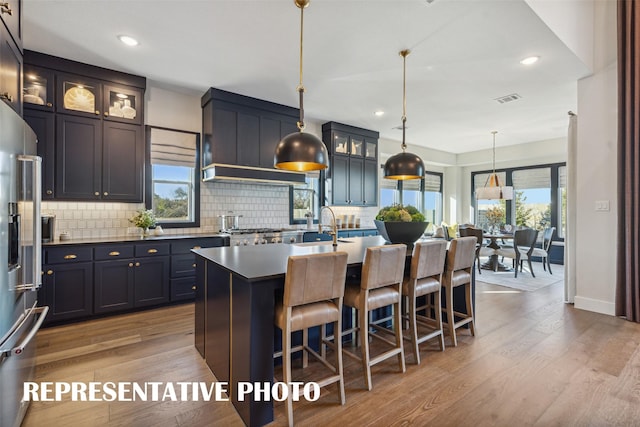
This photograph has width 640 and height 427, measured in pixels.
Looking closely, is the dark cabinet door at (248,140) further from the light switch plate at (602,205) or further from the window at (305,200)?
the light switch plate at (602,205)

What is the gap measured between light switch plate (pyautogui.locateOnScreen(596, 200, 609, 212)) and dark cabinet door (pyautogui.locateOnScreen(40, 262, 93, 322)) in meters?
5.98

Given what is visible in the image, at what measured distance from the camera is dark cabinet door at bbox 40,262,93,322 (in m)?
3.16

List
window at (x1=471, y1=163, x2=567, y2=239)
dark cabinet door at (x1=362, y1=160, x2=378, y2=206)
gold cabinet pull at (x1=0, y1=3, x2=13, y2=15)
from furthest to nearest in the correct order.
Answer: window at (x1=471, y1=163, x2=567, y2=239) < dark cabinet door at (x1=362, y1=160, x2=378, y2=206) < gold cabinet pull at (x1=0, y1=3, x2=13, y2=15)

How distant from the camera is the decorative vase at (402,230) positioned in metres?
2.99

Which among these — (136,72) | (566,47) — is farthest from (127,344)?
(566,47)

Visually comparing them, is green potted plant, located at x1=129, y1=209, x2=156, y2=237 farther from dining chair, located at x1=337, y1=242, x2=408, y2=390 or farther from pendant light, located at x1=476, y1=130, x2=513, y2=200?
pendant light, located at x1=476, y1=130, x2=513, y2=200

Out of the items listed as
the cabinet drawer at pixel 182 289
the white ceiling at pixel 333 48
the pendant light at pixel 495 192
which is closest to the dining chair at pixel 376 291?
the white ceiling at pixel 333 48

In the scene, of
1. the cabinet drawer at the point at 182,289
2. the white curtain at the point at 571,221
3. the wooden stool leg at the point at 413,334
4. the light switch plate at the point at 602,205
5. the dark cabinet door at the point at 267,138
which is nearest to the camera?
the wooden stool leg at the point at 413,334

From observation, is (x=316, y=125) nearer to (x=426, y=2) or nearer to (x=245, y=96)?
(x=245, y=96)

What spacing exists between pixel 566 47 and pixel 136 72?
4841mm

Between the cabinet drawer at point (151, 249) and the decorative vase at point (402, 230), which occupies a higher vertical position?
the decorative vase at point (402, 230)

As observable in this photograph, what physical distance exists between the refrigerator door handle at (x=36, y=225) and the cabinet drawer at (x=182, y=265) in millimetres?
2133

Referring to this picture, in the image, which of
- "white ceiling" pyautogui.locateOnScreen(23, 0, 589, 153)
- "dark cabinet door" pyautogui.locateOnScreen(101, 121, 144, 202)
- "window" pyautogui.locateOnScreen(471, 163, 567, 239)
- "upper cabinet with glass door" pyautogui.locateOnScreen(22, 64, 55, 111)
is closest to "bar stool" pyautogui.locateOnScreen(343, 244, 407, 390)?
"white ceiling" pyautogui.locateOnScreen(23, 0, 589, 153)

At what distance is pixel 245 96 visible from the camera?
456 centimetres
